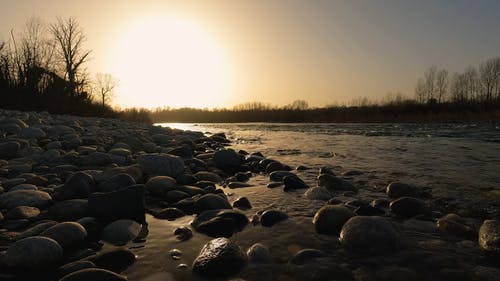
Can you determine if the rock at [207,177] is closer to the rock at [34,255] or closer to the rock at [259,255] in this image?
the rock at [259,255]

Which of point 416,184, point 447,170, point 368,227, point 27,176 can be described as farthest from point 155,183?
point 447,170

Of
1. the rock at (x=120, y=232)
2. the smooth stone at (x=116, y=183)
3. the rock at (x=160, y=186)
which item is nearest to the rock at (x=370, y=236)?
the rock at (x=120, y=232)

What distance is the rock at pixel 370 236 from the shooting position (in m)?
2.39

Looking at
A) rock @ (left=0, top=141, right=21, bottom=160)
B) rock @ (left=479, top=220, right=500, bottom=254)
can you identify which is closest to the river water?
rock @ (left=479, top=220, right=500, bottom=254)

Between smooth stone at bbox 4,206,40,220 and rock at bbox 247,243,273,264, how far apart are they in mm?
1958

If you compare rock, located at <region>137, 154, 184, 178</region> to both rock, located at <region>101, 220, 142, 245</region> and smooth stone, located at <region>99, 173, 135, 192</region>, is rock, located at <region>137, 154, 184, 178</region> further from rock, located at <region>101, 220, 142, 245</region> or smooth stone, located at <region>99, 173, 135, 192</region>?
rock, located at <region>101, 220, 142, 245</region>

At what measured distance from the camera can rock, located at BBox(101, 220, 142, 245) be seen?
255cm

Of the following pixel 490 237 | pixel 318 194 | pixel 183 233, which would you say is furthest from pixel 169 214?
pixel 490 237

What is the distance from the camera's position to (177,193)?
3744mm

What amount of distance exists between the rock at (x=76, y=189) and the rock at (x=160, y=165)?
1.15 meters

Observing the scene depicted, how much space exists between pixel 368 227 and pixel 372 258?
0.91 ft

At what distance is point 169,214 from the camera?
3176mm

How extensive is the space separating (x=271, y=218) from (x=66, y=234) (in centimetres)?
164

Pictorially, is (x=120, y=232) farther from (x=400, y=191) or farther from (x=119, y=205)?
(x=400, y=191)
